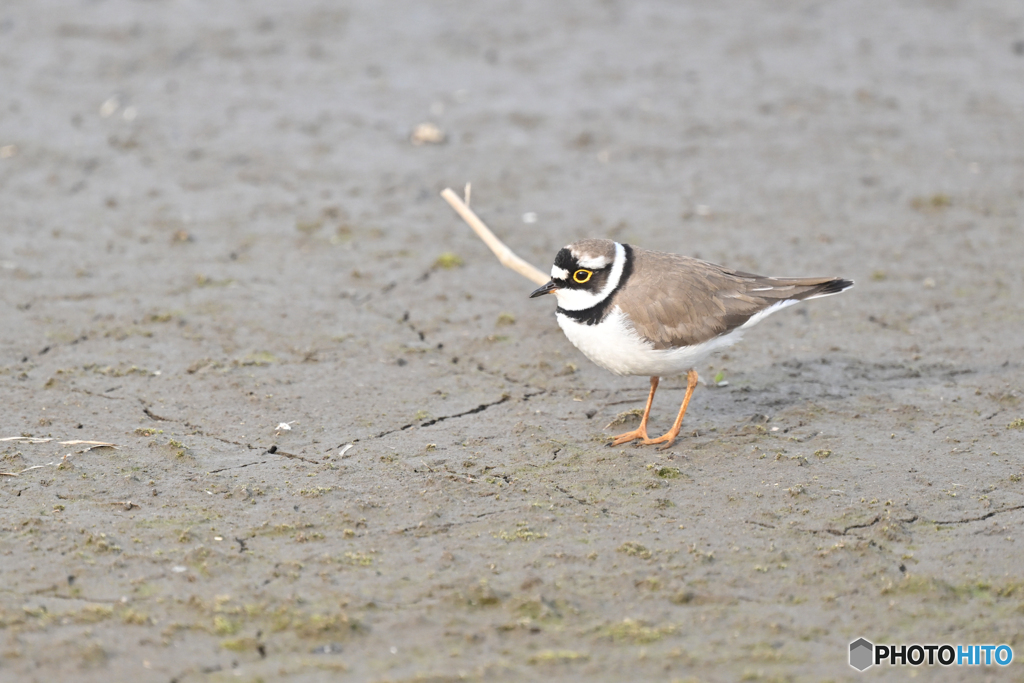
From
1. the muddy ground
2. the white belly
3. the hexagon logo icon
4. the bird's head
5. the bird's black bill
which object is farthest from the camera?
the bird's black bill

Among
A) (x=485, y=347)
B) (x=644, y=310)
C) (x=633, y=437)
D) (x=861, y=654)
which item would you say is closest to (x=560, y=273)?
(x=644, y=310)

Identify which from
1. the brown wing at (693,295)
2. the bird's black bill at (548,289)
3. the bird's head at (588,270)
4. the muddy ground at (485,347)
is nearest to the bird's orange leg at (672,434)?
the muddy ground at (485,347)

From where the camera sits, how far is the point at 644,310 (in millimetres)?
5934

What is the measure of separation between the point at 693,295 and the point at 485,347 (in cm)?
166

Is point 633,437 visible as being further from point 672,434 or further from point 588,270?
point 588,270

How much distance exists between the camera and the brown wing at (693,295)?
5.93m

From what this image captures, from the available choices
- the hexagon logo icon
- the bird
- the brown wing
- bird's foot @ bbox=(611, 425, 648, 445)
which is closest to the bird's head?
the bird

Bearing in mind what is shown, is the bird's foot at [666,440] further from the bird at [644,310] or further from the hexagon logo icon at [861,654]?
the hexagon logo icon at [861,654]

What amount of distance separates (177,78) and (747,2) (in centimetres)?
653

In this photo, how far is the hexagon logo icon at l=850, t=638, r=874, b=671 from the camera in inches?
162

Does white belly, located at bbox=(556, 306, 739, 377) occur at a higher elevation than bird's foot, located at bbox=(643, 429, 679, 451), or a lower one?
higher

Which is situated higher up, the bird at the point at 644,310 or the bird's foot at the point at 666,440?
the bird at the point at 644,310

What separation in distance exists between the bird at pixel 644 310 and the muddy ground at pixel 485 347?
492 mm

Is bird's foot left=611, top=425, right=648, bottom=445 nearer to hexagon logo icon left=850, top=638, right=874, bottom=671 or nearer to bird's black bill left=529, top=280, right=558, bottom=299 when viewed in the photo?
bird's black bill left=529, top=280, right=558, bottom=299
